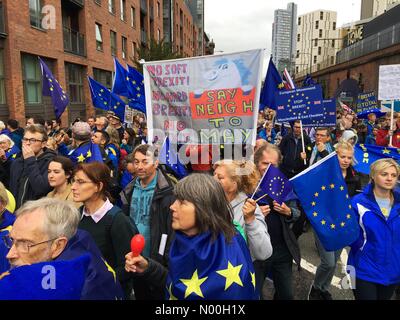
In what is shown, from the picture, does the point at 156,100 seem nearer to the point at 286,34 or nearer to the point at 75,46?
the point at 75,46

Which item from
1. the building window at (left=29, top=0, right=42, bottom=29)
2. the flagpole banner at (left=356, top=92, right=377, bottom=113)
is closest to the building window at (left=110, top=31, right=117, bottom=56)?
the building window at (left=29, top=0, right=42, bottom=29)

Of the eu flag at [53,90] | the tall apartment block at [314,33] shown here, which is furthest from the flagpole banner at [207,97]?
the tall apartment block at [314,33]

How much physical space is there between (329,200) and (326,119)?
444 cm

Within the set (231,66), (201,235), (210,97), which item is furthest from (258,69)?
(201,235)

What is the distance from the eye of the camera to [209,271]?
6.06 feet

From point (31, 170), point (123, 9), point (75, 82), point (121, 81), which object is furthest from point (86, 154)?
point (123, 9)

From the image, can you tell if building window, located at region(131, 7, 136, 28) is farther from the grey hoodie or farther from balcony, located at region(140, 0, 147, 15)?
the grey hoodie

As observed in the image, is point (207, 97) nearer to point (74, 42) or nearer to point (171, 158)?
point (171, 158)

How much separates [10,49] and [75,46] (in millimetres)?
6541

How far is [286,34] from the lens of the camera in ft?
619

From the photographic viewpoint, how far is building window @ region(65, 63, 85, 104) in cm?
1927

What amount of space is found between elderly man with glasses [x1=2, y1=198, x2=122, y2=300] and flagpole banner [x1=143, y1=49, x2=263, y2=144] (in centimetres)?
200

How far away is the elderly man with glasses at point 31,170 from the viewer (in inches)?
141
